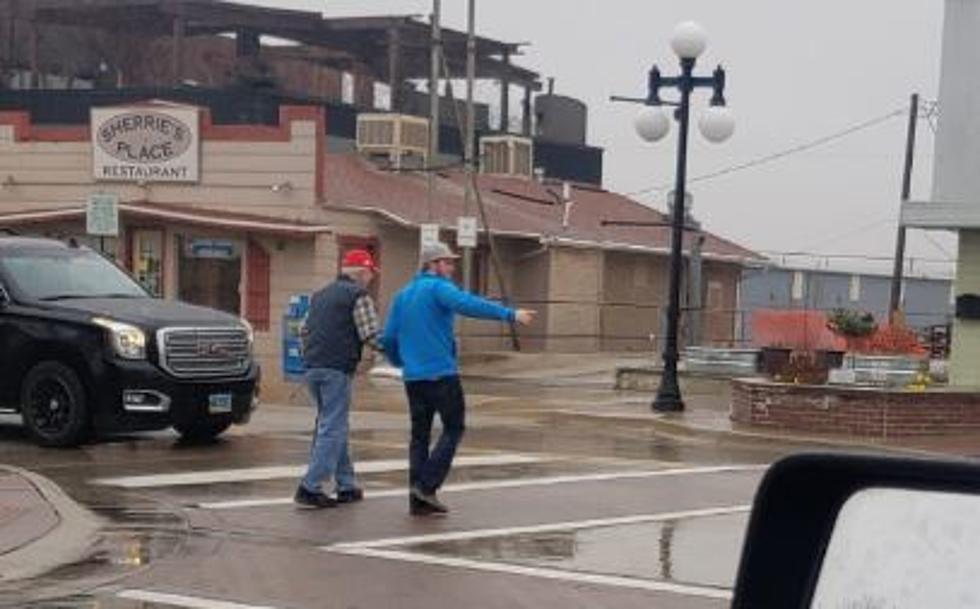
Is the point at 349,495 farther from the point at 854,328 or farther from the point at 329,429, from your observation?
the point at 854,328

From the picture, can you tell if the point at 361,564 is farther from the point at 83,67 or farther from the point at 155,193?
the point at 83,67

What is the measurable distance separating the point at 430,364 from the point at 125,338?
4348 millimetres

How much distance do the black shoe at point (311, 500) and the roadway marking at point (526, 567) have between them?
1.17m

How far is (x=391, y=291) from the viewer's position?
3203 cm

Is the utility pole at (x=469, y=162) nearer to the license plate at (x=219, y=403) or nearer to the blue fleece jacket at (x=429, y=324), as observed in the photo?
the license plate at (x=219, y=403)

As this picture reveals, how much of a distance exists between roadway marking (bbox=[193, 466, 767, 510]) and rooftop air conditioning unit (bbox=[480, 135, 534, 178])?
28.8m

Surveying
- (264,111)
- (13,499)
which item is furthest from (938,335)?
(13,499)

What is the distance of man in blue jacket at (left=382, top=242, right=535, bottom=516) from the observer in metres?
10.2

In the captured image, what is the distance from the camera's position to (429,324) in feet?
33.9

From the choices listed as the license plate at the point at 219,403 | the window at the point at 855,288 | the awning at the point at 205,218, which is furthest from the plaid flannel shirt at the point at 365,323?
the window at the point at 855,288

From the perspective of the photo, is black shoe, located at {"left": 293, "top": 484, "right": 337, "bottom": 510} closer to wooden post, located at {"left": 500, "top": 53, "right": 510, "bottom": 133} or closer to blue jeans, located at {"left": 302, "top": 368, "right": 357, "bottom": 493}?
blue jeans, located at {"left": 302, "top": 368, "right": 357, "bottom": 493}

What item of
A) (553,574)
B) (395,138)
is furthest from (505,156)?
(553,574)

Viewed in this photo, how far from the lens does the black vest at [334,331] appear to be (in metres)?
10.7

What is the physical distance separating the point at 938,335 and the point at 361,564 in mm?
26014
